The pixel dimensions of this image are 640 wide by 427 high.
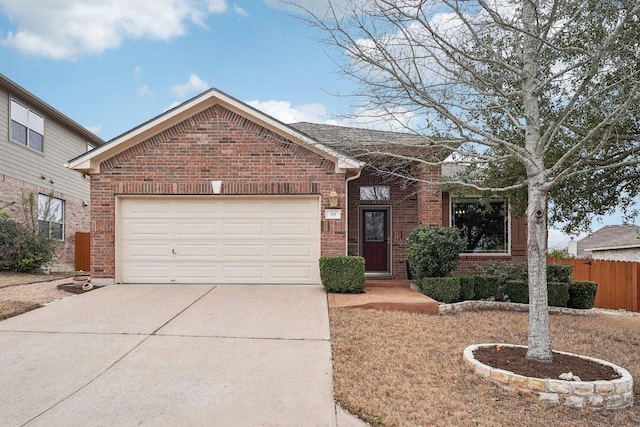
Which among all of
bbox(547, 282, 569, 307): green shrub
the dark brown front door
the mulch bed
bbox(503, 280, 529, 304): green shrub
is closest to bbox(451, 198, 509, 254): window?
the dark brown front door

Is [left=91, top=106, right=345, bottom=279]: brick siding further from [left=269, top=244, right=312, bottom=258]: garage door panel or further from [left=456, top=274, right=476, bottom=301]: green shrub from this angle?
[left=456, top=274, right=476, bottom=301]: green shrub

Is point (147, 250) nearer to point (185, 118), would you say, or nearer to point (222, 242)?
point (222, 242)

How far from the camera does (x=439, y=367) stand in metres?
5.14

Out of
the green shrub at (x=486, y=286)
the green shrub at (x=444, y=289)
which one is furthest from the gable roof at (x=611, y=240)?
the green shrub at (x=444, y=289)

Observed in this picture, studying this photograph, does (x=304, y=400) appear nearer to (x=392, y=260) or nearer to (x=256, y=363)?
(x=256, y=363)

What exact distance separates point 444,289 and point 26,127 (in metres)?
15.1

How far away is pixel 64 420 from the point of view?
147 inches

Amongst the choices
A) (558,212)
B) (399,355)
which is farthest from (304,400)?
(558,212)

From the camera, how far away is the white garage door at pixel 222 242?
33.5 ft

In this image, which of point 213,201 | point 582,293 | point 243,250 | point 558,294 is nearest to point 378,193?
point 243,250

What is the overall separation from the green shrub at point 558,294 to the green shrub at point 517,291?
60cm

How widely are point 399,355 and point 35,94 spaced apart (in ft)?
52.4

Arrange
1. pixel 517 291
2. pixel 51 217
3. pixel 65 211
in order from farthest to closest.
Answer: pixel 65 211
pixel 51 217
pixel 517 291

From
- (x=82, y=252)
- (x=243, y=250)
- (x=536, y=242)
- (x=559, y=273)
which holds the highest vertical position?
(x=536, y=242)
